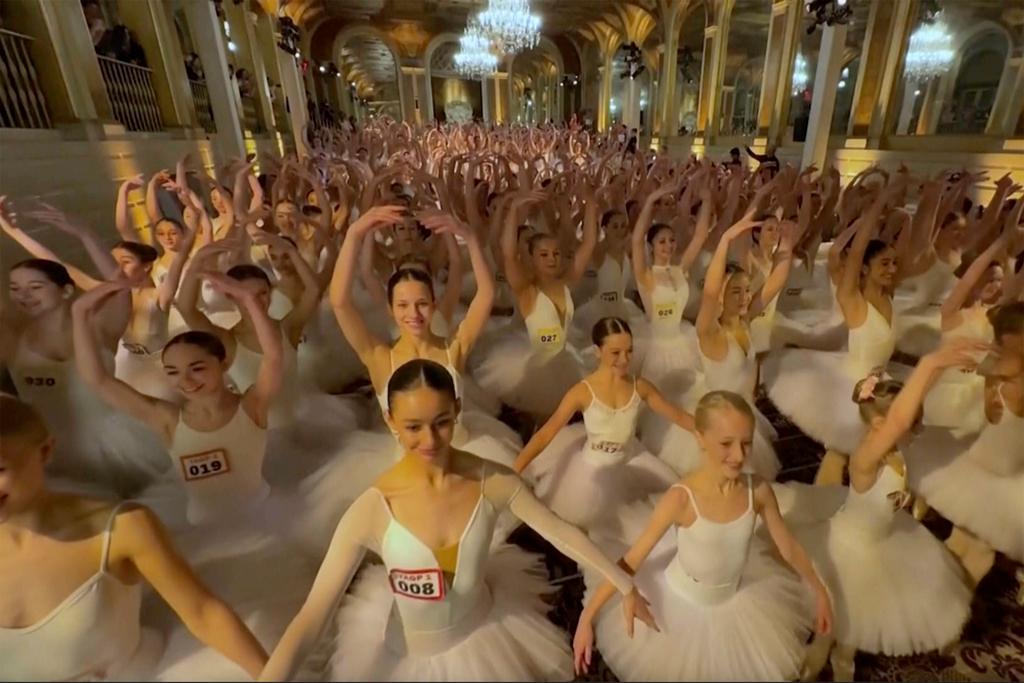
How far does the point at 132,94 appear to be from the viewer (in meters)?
7.41

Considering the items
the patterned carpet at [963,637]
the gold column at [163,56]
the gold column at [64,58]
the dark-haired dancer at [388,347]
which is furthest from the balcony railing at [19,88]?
the patterned carpet at [963,637]

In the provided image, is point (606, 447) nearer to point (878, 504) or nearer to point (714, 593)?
point (714, 593)

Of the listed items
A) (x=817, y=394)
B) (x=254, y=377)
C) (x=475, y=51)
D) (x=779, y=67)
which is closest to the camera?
(x=254, y=377)

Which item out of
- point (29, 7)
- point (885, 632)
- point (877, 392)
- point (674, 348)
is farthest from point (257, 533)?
point (29, 7)

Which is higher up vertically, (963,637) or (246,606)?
(246,606)

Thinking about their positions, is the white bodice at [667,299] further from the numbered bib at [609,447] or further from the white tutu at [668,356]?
the numbered bib at [609,447]

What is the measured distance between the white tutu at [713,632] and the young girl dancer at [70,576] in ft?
3.08

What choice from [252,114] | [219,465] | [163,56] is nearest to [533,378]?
[219,465]

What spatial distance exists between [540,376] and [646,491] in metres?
1.09

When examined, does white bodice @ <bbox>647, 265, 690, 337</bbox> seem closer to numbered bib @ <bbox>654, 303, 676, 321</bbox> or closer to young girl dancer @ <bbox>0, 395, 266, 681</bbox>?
numbered bib @ <bbox>654, 303, 676, 321</bbox>

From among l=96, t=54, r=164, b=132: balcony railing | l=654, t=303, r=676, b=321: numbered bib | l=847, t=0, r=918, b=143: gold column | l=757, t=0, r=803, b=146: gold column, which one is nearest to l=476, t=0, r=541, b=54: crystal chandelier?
l=757, t=0, r=803, b=146: gold column

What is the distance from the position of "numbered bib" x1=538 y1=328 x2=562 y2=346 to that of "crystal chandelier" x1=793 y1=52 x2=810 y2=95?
10.6 metres

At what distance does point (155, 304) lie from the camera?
2.68 metres

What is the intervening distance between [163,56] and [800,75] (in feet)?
37.6
